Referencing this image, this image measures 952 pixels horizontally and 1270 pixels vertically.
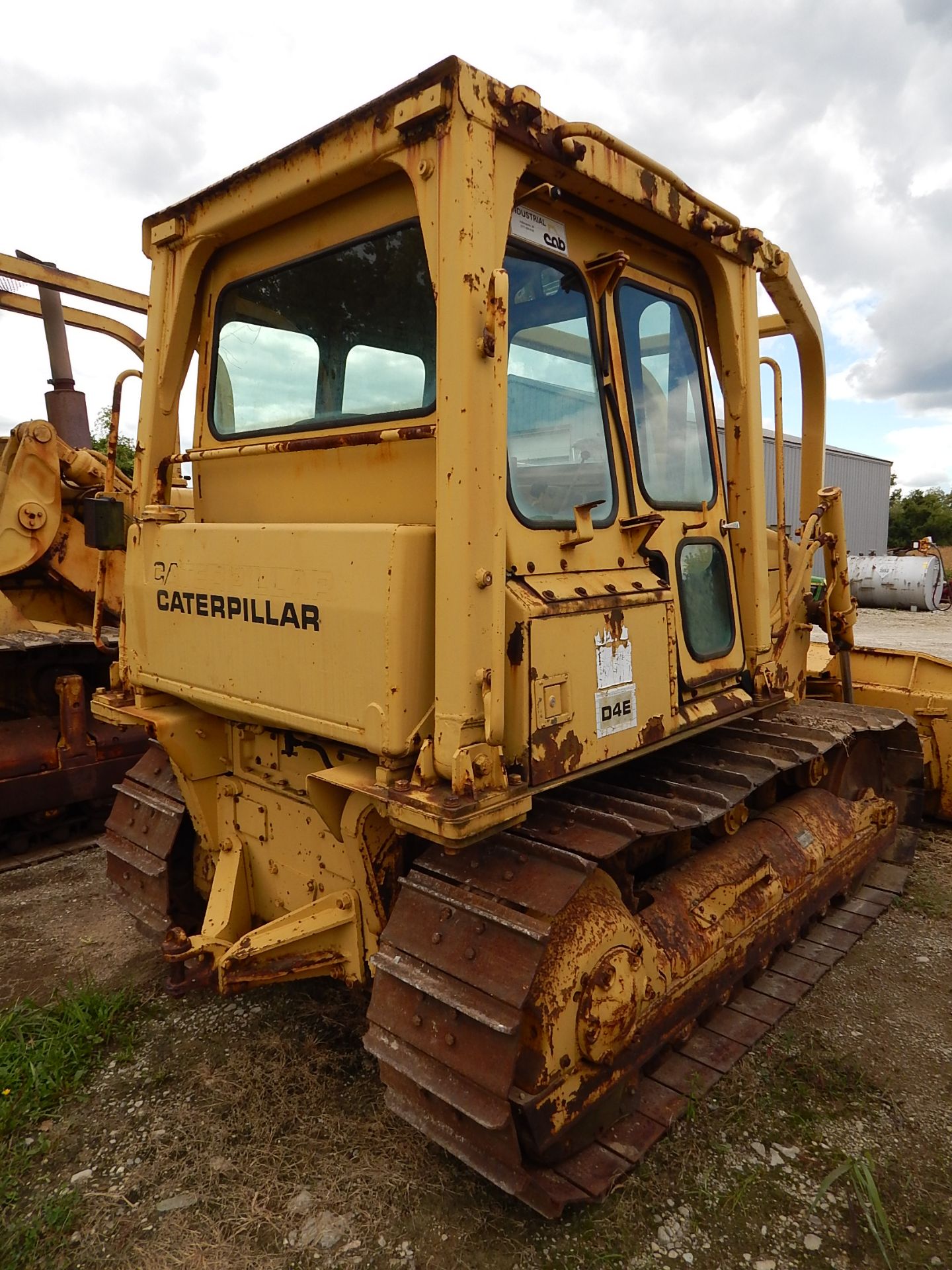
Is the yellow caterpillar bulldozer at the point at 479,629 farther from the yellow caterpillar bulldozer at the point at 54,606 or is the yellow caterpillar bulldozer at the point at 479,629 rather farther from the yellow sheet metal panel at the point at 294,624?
the yellow caterpillar bulldozer at the point at 54,606

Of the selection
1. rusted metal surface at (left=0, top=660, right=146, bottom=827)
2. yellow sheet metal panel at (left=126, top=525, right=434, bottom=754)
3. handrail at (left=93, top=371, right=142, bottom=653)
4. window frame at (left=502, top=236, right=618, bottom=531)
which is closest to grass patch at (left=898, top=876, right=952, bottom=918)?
window frame at (left=502, top=236, right=618, bottom=531)

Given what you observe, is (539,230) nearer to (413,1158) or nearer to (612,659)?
(612,659)

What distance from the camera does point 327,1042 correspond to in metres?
3.10

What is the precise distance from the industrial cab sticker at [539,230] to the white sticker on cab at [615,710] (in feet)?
4.26

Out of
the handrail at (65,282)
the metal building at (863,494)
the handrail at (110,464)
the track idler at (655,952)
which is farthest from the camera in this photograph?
the metal building at (863,494)

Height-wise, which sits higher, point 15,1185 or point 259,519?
point 259,519

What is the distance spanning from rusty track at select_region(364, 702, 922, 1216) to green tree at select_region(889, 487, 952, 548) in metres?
37.2

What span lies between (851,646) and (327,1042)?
3.61 m

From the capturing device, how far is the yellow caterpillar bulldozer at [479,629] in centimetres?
206

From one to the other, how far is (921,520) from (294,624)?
134 feet

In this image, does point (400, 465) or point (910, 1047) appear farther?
point (910, 1047)

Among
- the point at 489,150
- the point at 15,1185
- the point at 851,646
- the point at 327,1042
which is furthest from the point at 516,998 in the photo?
the point at 851,646

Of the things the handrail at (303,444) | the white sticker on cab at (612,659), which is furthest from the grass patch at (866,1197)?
the handrail at (303,444)

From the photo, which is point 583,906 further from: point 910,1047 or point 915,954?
point 915,954
